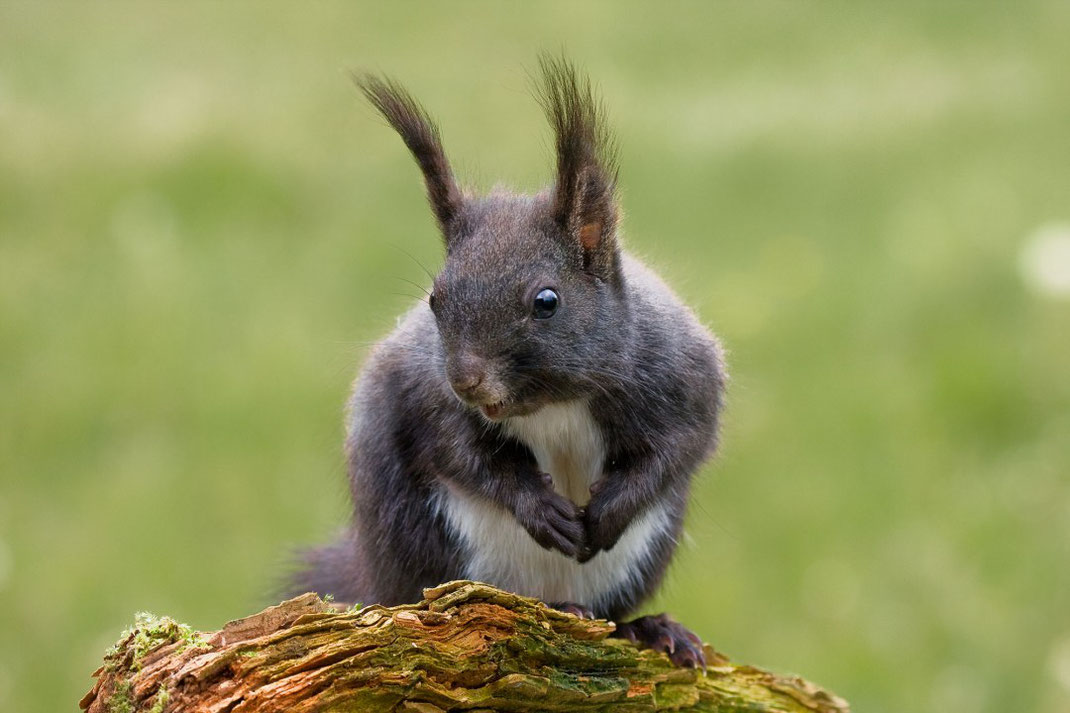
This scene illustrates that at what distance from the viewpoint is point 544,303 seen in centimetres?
330

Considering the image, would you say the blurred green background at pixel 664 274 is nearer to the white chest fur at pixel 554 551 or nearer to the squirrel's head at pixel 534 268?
the white chest fur at pixel 554 551

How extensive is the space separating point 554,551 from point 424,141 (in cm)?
116

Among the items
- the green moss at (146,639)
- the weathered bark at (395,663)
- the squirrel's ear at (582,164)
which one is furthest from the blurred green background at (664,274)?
the green moss at (146,639)

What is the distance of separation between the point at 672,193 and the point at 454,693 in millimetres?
4930

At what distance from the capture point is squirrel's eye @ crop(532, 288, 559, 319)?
130 inches

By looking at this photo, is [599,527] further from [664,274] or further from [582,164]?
[664,274]

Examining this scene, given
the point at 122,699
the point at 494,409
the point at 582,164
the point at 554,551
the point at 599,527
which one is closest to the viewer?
the point at 122,699

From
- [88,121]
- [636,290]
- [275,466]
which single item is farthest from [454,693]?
[88,121]

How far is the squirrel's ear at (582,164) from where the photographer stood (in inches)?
131

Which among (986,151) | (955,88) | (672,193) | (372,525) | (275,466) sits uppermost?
(955,88)

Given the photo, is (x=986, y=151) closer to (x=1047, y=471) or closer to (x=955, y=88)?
(x=955, y=88)

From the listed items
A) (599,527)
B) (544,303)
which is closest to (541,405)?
(544,303)

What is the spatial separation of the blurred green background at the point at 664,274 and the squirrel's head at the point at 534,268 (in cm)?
97

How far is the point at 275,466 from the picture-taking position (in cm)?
640
